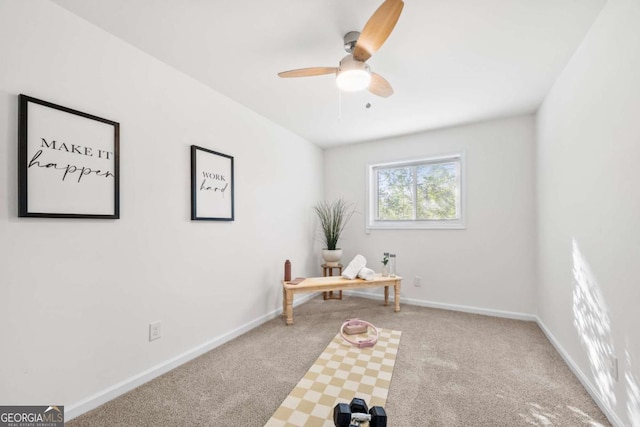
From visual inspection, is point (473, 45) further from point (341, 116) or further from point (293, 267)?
point (293, 267)

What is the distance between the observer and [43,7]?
144 cm

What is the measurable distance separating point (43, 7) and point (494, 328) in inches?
168

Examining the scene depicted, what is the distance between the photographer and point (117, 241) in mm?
1747

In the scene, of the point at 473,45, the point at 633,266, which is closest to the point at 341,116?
the point at 473,45

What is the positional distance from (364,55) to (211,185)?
1626mm

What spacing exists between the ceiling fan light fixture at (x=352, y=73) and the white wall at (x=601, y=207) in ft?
4.21

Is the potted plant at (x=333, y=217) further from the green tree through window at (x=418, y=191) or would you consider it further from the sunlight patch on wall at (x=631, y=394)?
the sunlight patch on wall at (x=631, y=394)

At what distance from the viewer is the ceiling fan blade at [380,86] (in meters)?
1.84

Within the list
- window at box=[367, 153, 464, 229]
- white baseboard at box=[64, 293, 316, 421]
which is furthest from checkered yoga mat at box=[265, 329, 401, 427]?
window at box=[367, 153, 464, 229]

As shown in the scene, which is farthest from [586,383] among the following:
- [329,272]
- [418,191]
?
[329,272]

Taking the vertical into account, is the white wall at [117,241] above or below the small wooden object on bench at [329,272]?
above

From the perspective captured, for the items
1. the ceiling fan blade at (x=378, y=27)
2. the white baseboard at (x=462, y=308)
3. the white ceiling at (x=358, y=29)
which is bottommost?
the white baseboard at (x=462, y=308)

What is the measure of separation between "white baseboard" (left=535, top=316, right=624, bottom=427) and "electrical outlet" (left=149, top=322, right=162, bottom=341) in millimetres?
2811

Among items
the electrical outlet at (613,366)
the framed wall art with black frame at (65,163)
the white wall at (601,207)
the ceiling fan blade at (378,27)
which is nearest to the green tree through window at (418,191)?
the white wall at (601,207)
